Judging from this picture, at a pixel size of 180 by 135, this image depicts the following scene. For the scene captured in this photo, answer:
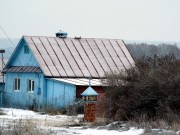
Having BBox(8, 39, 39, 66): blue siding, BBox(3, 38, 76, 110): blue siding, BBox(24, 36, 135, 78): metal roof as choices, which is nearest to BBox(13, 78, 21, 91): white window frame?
BBox(3, 38, 76, 110): blue siding

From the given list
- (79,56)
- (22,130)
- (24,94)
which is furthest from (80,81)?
(22,130)

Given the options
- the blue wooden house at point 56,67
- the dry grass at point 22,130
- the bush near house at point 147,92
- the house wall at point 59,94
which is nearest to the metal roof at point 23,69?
the blue wooden house at point 56,67

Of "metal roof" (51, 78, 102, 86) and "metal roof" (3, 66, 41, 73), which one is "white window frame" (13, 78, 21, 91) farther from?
"metal roof" (51, 78, 102, 86)

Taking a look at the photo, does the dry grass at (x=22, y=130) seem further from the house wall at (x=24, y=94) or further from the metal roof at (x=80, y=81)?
the house wall at (x=24, y=94)

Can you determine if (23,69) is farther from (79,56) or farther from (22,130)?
(22,130)

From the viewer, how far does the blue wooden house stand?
35.4 metres

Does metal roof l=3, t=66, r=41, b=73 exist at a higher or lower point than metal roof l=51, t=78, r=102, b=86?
higher

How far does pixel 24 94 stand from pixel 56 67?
3.30 m

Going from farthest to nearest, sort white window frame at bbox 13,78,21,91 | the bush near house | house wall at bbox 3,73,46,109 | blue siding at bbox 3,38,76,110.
A: 1. white window frame at bbox 13,78,21,91
2. house wall at bbox 3,73,46,109
3. blue siding at bbox 3,38,76,110
4. the bush near house

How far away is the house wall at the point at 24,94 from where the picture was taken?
36531mm

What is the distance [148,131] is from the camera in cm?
2017

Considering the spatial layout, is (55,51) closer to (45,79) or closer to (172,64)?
(45,79)

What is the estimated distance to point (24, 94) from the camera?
1502 inches

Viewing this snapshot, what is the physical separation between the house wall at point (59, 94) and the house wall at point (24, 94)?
561 mm
